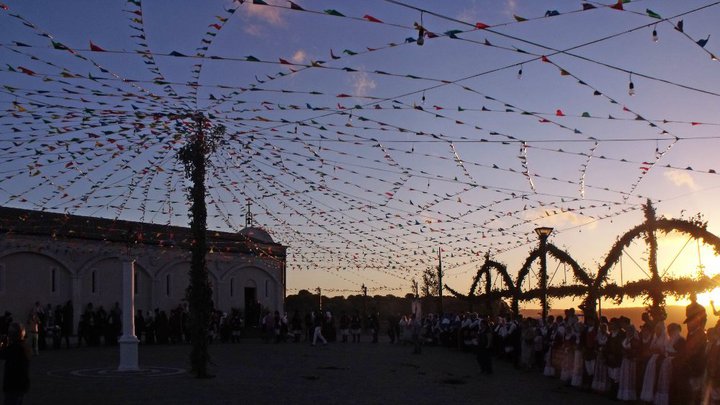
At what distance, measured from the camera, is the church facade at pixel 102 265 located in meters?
37.4

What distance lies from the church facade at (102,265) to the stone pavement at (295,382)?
10489mm

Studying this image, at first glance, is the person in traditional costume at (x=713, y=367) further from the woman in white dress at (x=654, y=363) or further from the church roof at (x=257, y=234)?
the church roof at (x=257, y=234)

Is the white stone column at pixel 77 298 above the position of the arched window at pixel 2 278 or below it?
below

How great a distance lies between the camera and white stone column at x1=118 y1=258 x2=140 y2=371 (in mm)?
20672

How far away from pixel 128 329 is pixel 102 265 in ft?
71.5

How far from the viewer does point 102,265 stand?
136 ft

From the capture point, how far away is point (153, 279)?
44.4 meters

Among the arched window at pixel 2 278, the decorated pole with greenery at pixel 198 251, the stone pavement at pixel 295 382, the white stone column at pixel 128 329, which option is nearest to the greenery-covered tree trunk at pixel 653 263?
the stone pavement at pixel 295 382

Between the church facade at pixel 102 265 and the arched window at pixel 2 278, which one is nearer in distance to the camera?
the arched window at pixel 2 278

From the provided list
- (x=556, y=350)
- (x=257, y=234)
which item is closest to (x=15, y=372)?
(x=556, y=350)

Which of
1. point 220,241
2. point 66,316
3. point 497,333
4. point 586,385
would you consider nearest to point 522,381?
point 586,385

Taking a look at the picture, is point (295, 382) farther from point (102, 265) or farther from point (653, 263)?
point (102, 265)

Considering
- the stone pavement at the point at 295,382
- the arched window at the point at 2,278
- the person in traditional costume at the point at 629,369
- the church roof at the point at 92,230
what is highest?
the church roof at the point at 92,230

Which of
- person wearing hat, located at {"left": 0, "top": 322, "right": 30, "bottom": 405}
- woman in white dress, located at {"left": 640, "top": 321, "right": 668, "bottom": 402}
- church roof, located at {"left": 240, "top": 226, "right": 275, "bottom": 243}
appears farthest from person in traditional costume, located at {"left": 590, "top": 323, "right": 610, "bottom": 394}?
church roof, located at {"left": 240, "top": 226, "right": 275, "bottom": 243}
